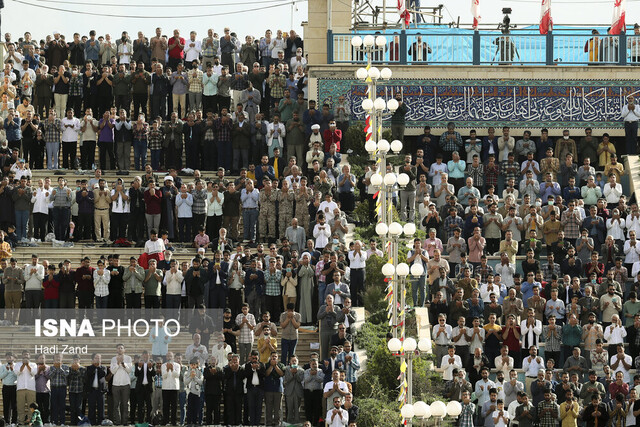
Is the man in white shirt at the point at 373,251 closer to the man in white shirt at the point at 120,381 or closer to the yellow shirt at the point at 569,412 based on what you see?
the yellow shirt at the point at 569,412

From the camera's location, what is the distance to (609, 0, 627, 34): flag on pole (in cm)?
4059

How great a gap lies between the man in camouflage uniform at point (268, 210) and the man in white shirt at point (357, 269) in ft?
8.49

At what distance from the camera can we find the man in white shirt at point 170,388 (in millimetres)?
29891

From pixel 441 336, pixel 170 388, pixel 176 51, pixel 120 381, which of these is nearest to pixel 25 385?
pixel 120 381

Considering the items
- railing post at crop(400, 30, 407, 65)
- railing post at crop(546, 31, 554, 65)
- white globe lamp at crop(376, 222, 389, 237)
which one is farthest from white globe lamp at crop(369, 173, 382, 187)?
railing post at crop(546, 31, 554, 65)

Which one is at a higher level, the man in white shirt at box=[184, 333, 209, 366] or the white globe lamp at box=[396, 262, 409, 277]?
the white globe lamp at box=[396, 262, 409, 277]

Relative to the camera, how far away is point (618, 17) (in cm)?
4062

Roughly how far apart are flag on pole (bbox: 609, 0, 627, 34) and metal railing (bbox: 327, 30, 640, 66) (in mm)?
287

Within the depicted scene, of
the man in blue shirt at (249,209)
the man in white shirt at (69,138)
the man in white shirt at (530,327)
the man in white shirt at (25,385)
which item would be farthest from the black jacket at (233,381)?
the man in white shirt at (69,138)

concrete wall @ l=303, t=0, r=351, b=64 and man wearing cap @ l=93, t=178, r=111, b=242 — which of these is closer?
man wearing cap @ l=93, t=178, r=111, b=242

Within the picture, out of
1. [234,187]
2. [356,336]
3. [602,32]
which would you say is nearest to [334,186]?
[234,187]

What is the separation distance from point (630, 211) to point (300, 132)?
24.3ft

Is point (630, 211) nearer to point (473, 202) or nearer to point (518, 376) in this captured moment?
point (473, 202)

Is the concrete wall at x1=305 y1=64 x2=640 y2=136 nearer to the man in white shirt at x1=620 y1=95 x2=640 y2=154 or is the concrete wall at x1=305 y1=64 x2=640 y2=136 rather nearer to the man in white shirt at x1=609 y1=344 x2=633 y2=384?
the man in white shirt at x1=620 y1=95 x2=640 y2=154
